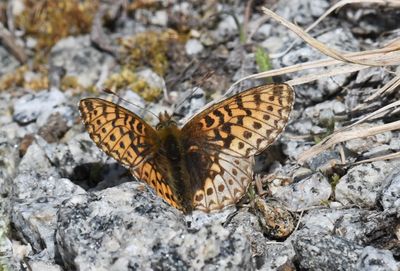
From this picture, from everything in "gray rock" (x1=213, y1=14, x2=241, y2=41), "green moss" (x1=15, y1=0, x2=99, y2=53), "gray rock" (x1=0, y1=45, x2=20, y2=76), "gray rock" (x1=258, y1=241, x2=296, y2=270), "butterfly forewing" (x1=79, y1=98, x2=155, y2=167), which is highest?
"green moss" (x1=15, y1=0, x2=99, y2=53)

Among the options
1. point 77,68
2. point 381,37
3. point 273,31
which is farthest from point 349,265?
point 77,68

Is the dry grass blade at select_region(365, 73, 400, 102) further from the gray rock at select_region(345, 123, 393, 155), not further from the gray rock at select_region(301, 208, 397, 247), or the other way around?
the gray rock at select_region(301, 208, 397, 247)

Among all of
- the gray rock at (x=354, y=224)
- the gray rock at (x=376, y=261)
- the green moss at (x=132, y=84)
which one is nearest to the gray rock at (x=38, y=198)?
the green moss at (x=132, y=84)

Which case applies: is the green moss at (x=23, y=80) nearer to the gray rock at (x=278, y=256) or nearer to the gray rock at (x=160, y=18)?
the gray rock at (x=160, y=18)

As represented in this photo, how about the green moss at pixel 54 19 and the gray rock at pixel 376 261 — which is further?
the green moss at pixel 54 19

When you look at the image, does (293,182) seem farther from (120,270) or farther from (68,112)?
(68,112)

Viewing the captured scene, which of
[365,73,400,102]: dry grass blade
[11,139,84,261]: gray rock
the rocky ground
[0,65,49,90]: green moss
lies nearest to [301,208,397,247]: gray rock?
the rocky ground
